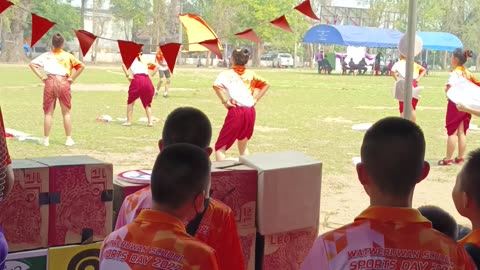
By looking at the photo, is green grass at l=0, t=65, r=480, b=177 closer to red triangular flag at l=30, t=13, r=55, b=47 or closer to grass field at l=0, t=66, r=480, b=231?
grass field at l=0, t=66, r=480, b=231

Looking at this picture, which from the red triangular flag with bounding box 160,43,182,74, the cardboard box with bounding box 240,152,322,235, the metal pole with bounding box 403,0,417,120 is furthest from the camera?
the metal pole with bounding box 403,0,417,120

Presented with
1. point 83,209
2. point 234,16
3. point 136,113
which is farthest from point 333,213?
point 136,113

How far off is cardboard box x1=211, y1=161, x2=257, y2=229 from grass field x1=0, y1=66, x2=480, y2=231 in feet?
6.80

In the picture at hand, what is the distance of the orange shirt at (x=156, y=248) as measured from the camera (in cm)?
171

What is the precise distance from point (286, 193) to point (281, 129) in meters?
8.10

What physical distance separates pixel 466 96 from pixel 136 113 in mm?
8640

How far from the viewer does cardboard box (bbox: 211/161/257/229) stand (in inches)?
116

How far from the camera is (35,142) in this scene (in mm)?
8742

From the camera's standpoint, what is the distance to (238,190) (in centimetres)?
301

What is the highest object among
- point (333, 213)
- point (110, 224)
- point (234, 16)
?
point (234, 16)

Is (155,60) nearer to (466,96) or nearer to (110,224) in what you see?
(466,96)

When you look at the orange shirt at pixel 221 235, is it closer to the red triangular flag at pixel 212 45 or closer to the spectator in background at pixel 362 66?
the red triangular flag at pixel 212 45

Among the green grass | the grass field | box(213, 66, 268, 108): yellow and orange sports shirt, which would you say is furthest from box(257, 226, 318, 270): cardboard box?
the green grass

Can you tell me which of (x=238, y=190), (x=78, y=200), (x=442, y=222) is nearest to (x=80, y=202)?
(x=78, y=200)
